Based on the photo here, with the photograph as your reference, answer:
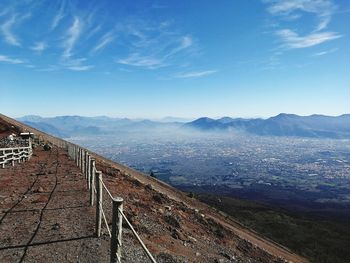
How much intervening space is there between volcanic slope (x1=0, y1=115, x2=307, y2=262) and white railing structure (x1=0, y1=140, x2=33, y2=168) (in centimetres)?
330

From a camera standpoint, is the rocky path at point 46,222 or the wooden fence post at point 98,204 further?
the wooden fence post at point 98,204

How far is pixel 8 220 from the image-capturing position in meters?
14.4

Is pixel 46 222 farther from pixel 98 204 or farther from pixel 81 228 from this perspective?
pixel 98 204

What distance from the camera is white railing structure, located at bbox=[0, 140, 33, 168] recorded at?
30.8 meters

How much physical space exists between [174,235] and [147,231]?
1.89 metres

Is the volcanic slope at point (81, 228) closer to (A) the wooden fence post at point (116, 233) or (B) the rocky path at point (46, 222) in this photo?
(B) the rocky path at point (46, 222)

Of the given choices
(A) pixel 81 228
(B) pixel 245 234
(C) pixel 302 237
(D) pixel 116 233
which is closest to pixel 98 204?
(A) pixel 81 228

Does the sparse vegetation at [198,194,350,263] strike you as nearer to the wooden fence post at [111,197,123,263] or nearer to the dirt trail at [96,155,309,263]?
the dirt trail at [96,155,309,263]

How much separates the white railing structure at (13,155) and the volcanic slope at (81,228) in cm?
330

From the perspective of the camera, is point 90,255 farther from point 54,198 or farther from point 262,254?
point 262,254

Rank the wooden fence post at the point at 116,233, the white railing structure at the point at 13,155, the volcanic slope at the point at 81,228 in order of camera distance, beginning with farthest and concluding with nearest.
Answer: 1. the white railing structure at the point at 13,155
2. the volcanic slope at the point at 81,228
3. the wooden fence post at the point at 116,233

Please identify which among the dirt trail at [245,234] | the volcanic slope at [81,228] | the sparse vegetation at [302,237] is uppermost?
the volcanic slope at [81,228]

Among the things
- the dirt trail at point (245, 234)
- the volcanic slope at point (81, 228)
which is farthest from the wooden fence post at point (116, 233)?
the dirt trail at point (245, 234)

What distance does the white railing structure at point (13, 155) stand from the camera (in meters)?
30.8
